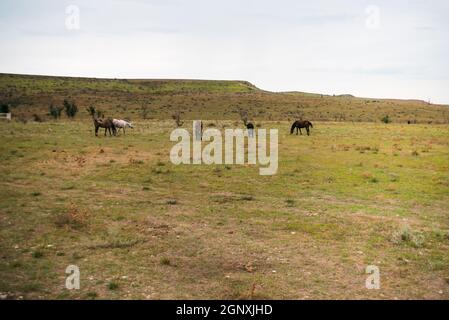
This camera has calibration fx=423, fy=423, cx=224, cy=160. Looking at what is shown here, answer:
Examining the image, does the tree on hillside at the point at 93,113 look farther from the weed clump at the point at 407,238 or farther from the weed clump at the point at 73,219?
the weed clump at the point at 407,238

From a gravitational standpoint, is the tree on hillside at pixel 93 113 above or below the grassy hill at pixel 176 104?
below

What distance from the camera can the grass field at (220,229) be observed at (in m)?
7.88

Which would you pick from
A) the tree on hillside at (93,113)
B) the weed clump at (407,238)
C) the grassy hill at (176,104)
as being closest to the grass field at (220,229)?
the weed clump at (407,238)

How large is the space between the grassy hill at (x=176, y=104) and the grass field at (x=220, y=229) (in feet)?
135

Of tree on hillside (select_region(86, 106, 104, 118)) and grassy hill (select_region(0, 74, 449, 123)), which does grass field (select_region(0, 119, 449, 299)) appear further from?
grassy hill (select_region(0, 74, 449, 123))

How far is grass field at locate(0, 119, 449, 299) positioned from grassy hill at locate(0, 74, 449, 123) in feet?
135

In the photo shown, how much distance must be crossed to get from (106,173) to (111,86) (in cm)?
8660

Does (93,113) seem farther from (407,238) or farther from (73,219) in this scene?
(407,238)

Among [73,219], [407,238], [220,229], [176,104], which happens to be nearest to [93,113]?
[176,104]

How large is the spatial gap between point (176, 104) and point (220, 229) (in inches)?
2662

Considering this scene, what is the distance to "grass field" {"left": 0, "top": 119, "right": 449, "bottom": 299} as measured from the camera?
25.8 ft

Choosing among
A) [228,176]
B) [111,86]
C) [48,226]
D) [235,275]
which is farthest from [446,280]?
[111,86]

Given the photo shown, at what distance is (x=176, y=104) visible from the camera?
77.1m

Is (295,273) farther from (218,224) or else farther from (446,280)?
(218,224)
